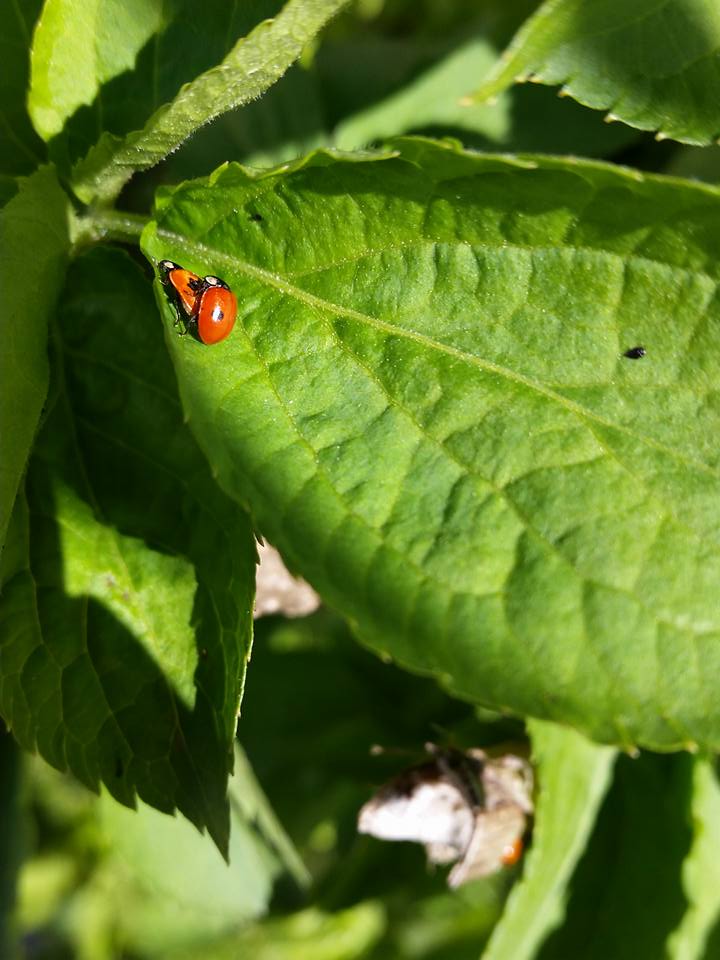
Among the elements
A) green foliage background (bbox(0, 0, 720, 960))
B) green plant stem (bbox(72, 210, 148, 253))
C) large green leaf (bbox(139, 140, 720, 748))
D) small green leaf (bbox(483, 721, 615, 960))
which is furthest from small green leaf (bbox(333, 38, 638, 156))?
small green leaf (bbox(483, 721, 615, 960))

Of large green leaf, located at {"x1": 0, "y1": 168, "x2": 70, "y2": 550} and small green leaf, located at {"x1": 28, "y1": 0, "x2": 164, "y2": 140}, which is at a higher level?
small green leaf, located at {"x1": 28, "y1": 0, "x2": 164, "y2": 140}

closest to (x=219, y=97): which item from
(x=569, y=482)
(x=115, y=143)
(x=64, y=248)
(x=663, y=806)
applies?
(x=115, y=143)

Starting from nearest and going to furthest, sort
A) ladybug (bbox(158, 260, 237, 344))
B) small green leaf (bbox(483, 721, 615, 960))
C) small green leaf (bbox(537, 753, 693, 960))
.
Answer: ladybug (bbox(158, 260, 237, 344))
small green leaf (bbox(483, 721, 615, 960))
small green leaf (bbox(537, 753, 693, 960))

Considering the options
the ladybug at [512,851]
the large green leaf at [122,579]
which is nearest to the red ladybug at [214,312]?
the large green leaf at [122,579]

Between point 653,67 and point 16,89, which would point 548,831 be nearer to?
point 653,67

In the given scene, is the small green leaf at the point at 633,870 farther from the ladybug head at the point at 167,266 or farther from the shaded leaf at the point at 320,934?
the ladybug head at the point at 167,266

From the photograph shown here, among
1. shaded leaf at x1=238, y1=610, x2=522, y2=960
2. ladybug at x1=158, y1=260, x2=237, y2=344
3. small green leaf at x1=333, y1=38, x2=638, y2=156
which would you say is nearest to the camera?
ladybug at x1=158, y1=260, x2=237, y2=344

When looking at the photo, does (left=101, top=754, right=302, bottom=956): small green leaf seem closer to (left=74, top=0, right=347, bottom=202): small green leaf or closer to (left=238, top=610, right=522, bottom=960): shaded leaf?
(left=238, top=610, right=522, bottom=960): shaded leaf
